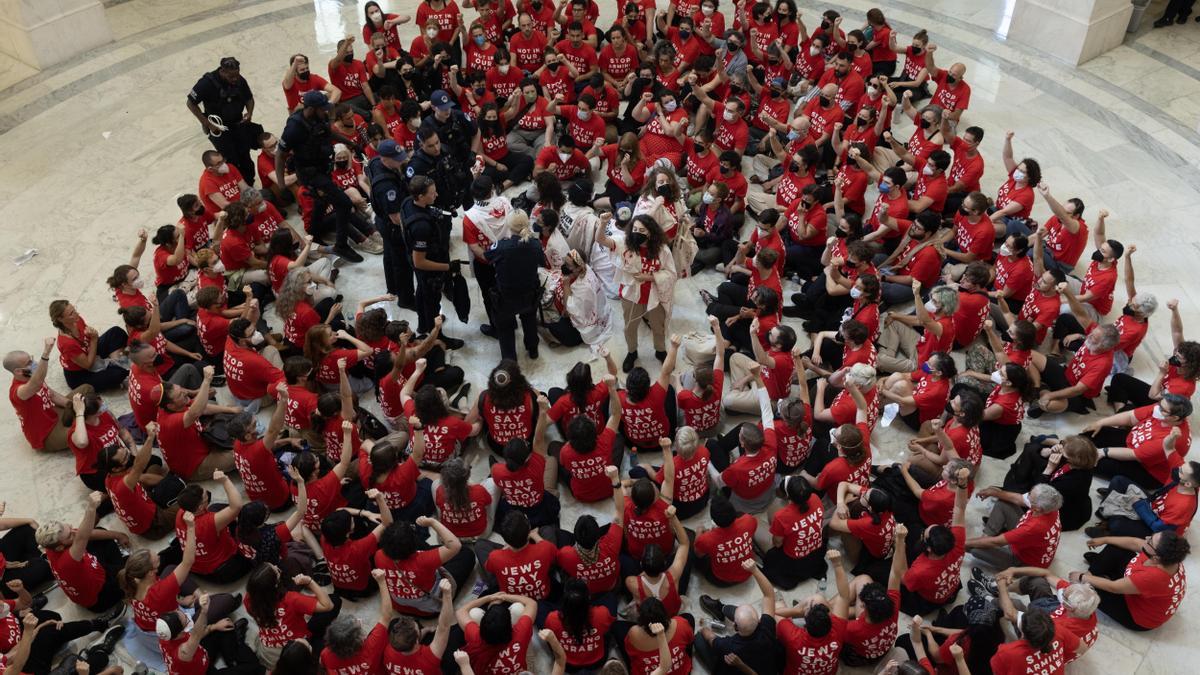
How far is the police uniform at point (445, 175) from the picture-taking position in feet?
30.1

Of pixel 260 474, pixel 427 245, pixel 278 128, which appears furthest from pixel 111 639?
pixel 278 128

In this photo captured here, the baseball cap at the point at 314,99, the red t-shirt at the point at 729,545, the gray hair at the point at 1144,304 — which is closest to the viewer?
the red t-shirt at the point at 729,545

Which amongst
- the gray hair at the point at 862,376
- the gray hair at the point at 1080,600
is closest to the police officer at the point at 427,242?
the gray hair at the point at 862,376

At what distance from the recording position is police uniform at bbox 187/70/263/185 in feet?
35.4

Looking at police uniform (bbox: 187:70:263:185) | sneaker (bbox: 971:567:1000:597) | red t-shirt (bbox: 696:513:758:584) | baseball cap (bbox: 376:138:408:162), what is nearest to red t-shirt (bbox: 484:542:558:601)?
red t-shirt (bbox: 696:513:758:584)

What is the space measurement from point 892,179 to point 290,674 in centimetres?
716

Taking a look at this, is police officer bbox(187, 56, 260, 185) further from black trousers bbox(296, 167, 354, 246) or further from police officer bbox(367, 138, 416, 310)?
police officer bbox(367, 138, 416, 310)

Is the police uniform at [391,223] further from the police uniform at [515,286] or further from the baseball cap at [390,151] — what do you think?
the police uniform at [515,286]

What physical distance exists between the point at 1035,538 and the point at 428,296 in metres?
5.46

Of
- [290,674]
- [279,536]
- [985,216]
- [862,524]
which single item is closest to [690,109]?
[985,216]

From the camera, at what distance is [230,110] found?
10.9 m

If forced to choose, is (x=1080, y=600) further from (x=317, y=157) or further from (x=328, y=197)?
(x=317, y=157)

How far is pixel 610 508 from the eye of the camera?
7691 millimetres

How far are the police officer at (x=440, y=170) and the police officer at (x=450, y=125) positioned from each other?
1.09ft
